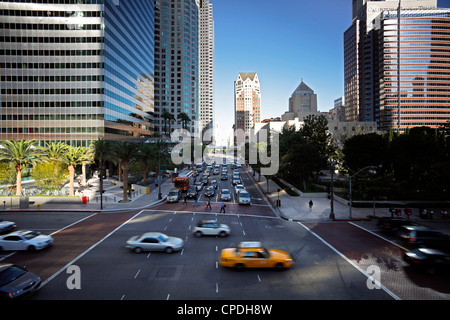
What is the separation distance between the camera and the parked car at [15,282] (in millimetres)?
11344

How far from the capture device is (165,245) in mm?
17672

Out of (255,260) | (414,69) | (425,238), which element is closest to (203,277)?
(255,260)

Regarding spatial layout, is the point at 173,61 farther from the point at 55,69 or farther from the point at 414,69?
the point at 414,69

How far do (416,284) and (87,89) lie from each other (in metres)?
71.8

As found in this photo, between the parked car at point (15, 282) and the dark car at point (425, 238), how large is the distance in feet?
77.1

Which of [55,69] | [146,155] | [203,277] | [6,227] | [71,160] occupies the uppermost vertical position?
[55,69]

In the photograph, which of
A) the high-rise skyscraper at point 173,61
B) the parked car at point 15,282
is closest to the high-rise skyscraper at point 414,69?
the high-rise skyscraper at point 173,61

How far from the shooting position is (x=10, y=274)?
1229 cm

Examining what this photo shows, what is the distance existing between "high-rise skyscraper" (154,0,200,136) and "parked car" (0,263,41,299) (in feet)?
408

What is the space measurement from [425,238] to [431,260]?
5.35m

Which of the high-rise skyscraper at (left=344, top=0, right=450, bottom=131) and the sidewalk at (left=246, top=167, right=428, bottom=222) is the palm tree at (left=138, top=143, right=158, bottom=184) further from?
the high-rise skyscraper at (left=344, top=0, right=450, bottom=131)
